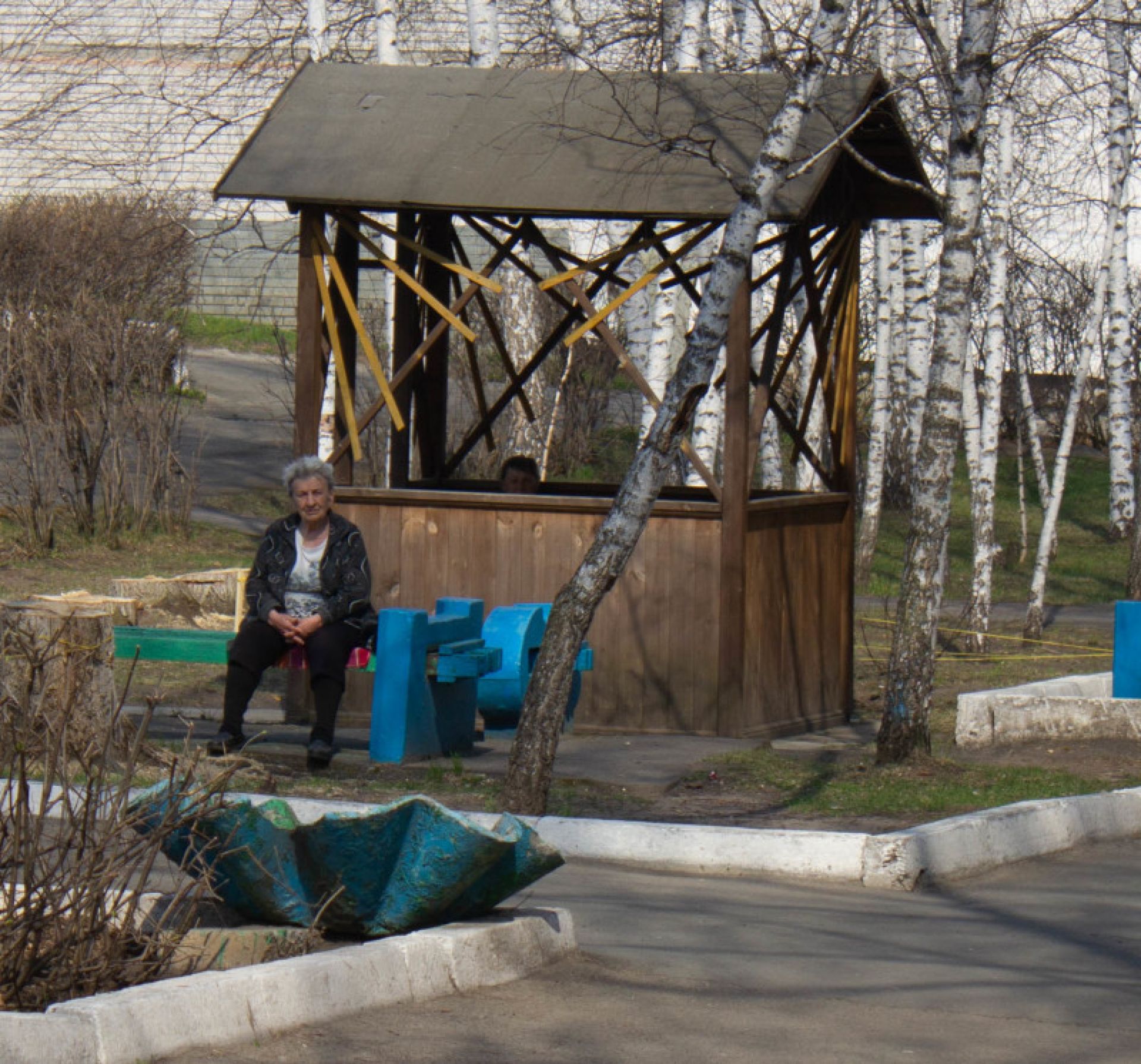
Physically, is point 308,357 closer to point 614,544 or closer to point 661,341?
point 614,544

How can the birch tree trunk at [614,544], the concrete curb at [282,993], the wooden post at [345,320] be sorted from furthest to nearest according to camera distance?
the wooden post at [345,320] → the birch tree trunk at [614,544] → the concrete curb at [282,993]

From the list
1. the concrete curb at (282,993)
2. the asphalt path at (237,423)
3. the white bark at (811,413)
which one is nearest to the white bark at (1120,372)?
the white bark at (811,413)

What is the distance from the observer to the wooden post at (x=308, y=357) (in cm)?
996

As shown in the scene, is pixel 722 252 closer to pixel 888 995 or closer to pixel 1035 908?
pixel 1035 908

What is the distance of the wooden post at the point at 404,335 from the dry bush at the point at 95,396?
17.7 feet

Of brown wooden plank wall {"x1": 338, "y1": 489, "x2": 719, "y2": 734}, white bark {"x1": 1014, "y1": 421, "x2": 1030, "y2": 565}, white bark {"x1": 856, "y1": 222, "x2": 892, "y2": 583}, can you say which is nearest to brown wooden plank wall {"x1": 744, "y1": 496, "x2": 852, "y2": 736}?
brown wooden plank wall {"x1": 338, "y1": 489, "x2": 719, "y2": 734}

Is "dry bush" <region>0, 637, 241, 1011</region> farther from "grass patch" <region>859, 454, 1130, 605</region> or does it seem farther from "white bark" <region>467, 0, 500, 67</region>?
"grass patch" <region>859, 454, 1130, 605</region>

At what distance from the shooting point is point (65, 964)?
4098 millimetres

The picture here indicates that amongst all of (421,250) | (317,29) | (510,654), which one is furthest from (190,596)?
(510,654)

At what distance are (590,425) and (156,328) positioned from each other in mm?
7070

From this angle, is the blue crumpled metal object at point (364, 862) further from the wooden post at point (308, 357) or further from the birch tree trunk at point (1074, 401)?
the birch tree trunk at point (1074, 401)

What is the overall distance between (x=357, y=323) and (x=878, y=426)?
10406mm

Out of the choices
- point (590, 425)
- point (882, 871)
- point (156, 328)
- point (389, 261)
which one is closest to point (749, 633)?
point (389, 261)

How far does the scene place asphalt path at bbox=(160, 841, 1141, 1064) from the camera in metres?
4.21
